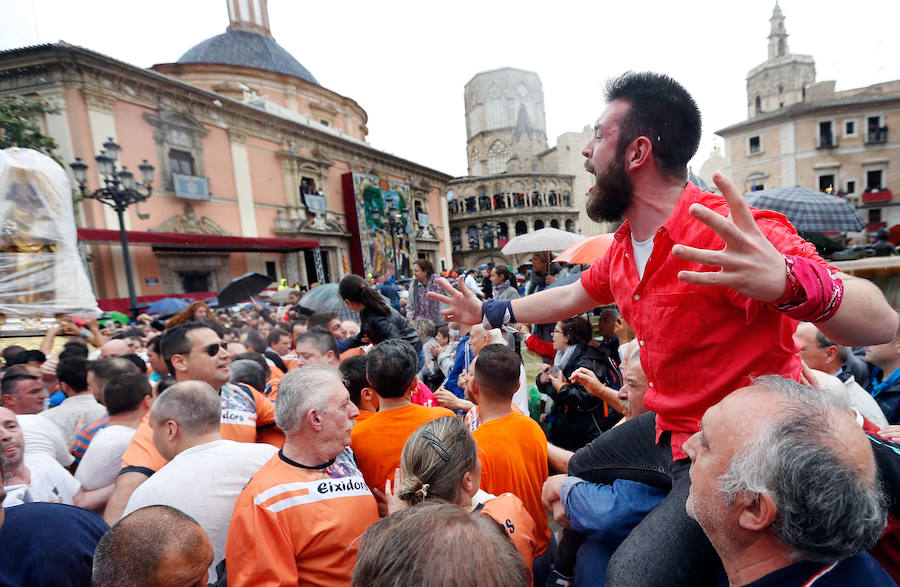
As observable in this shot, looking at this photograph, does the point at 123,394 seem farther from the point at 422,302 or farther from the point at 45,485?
the point at 422,302

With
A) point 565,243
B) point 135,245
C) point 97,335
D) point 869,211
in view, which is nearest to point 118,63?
point 135,245

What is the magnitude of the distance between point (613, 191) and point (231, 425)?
114 inches

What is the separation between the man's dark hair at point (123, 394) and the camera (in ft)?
9.68

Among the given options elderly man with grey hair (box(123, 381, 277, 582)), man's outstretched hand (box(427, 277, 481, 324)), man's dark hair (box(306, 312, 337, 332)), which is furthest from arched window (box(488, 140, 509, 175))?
elderly man with grey hair (box(123, 381, 277, 582))

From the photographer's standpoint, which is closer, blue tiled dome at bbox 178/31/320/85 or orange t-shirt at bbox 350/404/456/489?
orange t-shirt at bbox 350/404/456/489

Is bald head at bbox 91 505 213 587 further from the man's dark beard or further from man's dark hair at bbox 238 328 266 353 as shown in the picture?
man's dark hair at bbox 238 328 266 353

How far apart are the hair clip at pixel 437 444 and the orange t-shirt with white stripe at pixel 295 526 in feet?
1.92

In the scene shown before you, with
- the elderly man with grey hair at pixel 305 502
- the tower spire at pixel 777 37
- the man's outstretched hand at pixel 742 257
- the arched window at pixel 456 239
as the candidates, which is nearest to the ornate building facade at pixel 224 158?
the elderly man with grey hair at pixel 305 502

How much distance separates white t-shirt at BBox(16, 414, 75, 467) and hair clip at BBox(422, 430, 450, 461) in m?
2.76

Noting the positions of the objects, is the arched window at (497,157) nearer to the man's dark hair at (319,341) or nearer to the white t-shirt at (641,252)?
the man's dark hair at (319,341)

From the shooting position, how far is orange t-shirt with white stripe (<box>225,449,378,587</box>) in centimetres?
174

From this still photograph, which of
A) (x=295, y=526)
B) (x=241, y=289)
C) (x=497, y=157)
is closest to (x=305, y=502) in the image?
(x=295, y=526)

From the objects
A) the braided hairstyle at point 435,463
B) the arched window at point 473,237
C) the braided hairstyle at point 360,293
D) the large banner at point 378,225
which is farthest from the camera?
the arched window at point 473,237

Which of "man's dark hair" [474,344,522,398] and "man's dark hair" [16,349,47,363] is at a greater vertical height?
"man's dark hair" [16,349,47,363]
